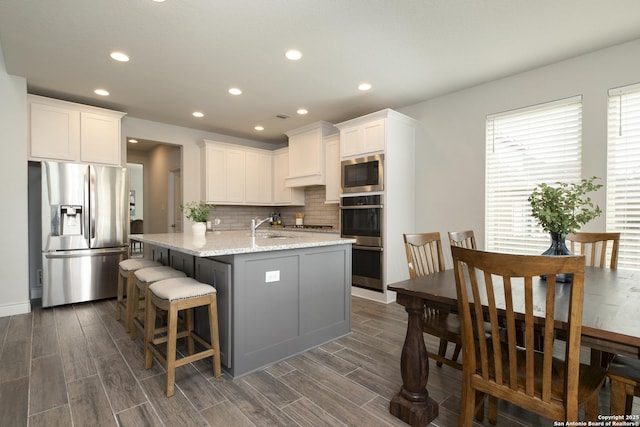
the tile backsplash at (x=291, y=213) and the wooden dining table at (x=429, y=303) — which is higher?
the tile backsplash at (x=291, y=213)

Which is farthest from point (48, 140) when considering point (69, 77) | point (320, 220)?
point (320, 220)

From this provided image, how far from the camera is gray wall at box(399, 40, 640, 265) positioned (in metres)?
2.95

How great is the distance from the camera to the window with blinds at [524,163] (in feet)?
10.5

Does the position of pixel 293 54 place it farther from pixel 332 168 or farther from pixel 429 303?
pixel 429 303

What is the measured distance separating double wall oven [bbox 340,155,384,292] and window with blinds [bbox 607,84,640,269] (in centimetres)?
220

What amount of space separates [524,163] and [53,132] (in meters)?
5.49

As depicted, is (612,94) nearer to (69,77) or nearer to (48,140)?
(69,77)

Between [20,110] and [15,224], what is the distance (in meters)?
1.26

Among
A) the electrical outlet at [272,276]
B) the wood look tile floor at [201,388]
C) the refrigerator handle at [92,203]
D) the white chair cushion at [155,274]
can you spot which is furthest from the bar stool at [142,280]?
the refrigerator handle at [92,203]

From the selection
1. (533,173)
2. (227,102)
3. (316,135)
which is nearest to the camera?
(533,173)

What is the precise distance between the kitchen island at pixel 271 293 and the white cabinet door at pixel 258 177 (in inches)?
125

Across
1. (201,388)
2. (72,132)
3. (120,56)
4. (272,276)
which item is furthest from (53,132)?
(201,388)

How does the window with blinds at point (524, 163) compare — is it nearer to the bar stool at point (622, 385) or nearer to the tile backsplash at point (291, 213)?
the bar stool at point (622, 385)

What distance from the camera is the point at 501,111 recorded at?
11.8 ft
